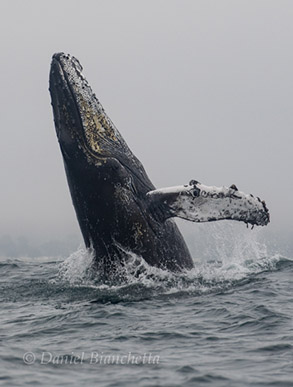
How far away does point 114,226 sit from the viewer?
1667cm

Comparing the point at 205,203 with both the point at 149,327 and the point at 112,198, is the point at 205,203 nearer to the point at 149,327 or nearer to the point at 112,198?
the point at 112,198

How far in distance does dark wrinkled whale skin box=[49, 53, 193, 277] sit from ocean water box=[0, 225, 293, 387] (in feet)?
1.58

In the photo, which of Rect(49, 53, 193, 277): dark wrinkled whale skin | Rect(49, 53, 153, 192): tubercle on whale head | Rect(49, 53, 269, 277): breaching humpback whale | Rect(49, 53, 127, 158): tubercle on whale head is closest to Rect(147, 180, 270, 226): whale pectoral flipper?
Rect(49, 53, 269, 277): breaching humpback whale

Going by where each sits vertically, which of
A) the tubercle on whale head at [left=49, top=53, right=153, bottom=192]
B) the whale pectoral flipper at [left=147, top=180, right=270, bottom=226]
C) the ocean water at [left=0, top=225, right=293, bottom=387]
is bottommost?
the ocean water at [left=0, top=225, right=293, bottom=387]

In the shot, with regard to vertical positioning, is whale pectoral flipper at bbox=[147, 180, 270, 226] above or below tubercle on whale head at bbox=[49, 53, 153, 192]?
below

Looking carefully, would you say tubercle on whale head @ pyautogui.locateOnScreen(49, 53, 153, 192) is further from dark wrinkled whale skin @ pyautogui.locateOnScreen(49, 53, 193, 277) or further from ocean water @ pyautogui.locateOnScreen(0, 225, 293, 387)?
ocean water @ pyautogui.locateOnScreen(0, 225, 293, 387)

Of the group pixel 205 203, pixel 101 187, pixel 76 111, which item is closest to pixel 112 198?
pixel 101 187

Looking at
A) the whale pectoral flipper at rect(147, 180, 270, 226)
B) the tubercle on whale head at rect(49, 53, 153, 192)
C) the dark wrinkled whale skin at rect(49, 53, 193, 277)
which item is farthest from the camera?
the tubercle on whale head at rect(49, 53, 153, 192)

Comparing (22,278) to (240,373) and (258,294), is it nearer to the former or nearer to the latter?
(258,294)

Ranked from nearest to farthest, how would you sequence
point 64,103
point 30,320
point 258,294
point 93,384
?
1. point 93,384
2. point 30,320
3. point 258,294
4. point 64,103

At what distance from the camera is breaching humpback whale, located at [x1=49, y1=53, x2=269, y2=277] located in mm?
16500

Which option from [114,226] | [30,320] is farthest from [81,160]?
[30,320]

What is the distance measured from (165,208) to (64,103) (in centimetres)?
359

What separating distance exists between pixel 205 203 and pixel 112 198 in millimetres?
2234
